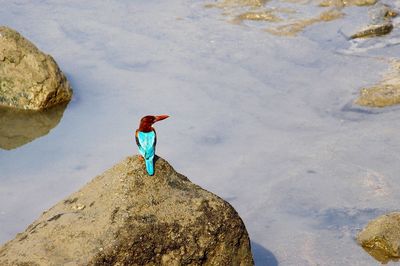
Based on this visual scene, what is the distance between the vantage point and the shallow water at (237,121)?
6395 mm

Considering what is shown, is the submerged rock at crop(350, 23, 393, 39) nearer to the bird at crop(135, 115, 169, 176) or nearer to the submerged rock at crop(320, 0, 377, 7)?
the submerged rock at crop(320, 0, 377, 7)

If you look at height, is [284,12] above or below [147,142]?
below

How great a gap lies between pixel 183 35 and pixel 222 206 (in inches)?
245

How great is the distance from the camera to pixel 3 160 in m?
7.38

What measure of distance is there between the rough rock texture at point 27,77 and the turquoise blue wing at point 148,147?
402 centimetres

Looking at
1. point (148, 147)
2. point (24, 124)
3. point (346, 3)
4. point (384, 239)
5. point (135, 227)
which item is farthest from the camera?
point (346, 3)

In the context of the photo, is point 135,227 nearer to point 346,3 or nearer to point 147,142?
point 147,142

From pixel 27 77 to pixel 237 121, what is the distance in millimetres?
2461

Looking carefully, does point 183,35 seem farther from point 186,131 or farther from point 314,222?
point 314,222

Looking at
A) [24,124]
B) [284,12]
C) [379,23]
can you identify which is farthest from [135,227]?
[284,12]

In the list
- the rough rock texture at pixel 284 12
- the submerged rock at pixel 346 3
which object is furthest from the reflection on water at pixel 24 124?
the submerged rock at pixel 346 3

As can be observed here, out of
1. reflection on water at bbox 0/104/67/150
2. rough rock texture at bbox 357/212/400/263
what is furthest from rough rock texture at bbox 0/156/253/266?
reflection on water at bbox 0/104/67/150

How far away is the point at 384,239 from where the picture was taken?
5.70 metres

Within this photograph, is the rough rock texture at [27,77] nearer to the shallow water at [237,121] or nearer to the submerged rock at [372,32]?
the shallow water at [237,121]
